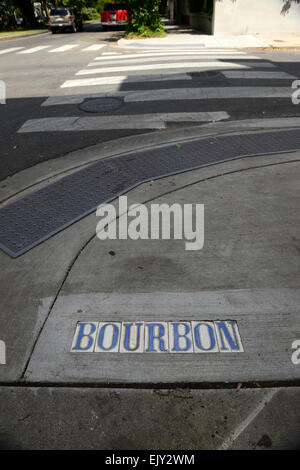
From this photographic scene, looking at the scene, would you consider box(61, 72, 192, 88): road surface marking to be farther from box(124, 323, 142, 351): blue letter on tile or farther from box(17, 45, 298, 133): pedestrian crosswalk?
box(124, 323, 142, 351): blue letter on tile

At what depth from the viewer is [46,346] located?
2217mm

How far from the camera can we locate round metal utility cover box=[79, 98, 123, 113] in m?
6.99

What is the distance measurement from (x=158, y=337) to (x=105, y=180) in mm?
2603

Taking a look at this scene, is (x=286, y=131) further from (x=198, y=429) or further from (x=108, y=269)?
(x=198, y=429)

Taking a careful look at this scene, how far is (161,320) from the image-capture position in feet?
7.78

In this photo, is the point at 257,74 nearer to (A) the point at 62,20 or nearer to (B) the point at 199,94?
(B) the point at 199,94

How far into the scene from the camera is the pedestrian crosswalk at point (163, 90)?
6.35 m

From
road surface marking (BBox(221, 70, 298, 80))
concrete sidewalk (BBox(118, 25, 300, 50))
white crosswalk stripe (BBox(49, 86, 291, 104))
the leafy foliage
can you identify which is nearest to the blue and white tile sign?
white crosswalk stripe (BBox(49, 86, 291, 104))

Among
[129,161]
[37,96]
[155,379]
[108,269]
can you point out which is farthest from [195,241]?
[37,96]

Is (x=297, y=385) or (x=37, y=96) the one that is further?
(x=37, y=96)

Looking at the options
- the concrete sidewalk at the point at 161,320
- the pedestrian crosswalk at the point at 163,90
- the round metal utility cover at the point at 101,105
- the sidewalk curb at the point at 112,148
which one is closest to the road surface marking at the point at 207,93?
the pedestrian crosswalk at the point at 163,90

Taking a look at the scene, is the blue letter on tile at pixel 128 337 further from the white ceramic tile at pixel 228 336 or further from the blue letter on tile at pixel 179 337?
the white ceramic tile at pixel 228 336

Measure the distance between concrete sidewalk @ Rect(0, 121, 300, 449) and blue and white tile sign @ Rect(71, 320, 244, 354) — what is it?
0.05 metres
